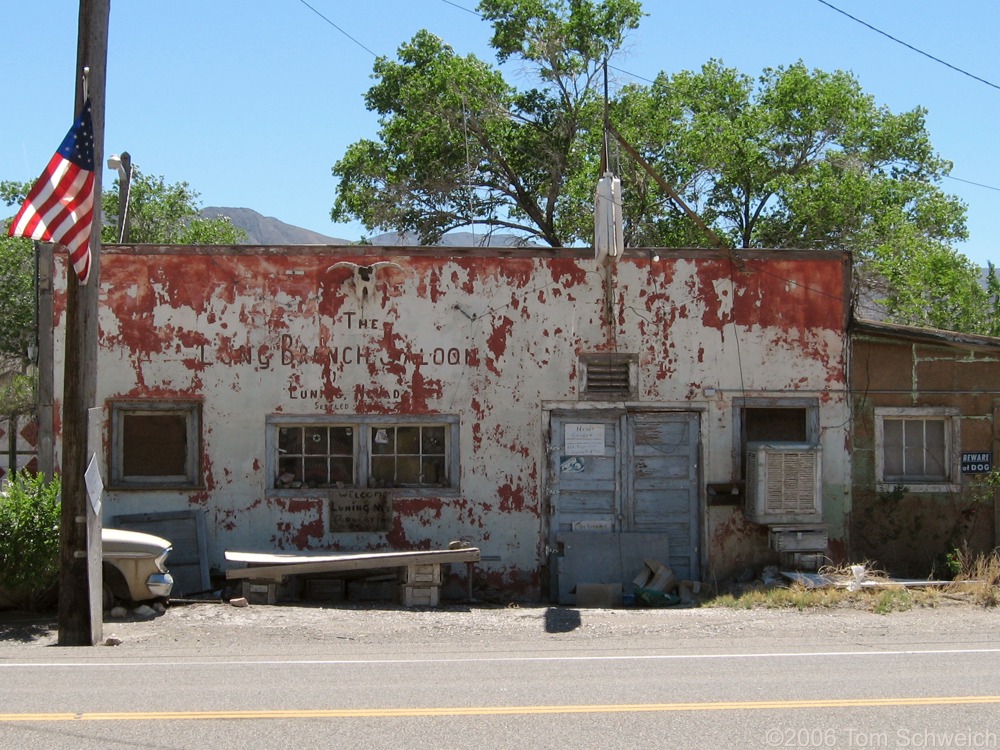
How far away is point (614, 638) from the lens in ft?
34.6

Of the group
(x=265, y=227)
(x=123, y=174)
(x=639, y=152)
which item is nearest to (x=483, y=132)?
(x=639, y=152)

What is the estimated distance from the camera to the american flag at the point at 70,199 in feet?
31.8

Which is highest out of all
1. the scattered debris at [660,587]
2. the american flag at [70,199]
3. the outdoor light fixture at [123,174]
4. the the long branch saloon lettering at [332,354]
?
the outdoor light fixture at [123,174]

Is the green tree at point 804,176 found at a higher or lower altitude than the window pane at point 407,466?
higher

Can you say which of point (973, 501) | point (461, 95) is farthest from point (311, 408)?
point (461, 95)

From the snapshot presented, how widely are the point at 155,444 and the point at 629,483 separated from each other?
602 cm

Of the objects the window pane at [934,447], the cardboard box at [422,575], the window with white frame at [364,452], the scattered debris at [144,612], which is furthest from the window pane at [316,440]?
the window pane at [934,447]

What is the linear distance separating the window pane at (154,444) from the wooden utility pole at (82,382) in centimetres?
359

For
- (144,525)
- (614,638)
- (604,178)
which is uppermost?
(604,178)

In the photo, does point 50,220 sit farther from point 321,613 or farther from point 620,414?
point 620,414

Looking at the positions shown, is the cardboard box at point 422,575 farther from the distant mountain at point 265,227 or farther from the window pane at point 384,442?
the distant mountain at point 265,227

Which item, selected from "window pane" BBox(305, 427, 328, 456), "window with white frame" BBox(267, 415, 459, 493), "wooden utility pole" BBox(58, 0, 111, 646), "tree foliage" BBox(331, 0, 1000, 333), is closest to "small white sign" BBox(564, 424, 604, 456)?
"window with white frame" BBox(267, 415, 459, 493)

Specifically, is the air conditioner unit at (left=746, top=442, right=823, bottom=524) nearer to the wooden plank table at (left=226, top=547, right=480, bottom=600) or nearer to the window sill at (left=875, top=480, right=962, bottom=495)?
the window sill at (left=875, top=480, right=962, bottom=495)

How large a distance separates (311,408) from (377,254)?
2.11 metres
